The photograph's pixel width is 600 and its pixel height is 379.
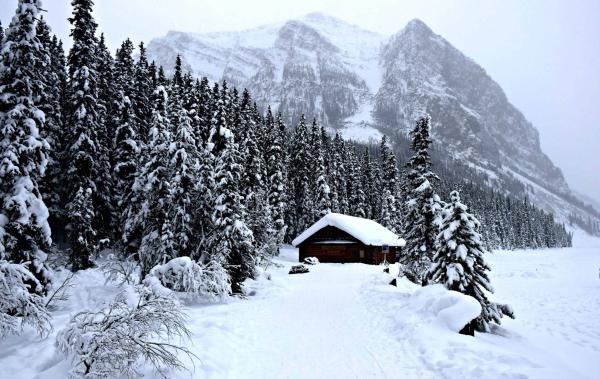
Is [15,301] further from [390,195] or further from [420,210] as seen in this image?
[390,195]

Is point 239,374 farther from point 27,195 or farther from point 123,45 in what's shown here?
point 123,45

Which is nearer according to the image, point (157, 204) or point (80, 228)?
point (157, 204)

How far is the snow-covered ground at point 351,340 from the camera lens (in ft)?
28.5

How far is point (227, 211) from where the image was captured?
67.8 ft

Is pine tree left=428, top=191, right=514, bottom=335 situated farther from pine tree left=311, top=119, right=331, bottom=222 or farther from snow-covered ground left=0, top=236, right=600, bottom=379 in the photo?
pine tree left=311, top=119, right=331, bottom=222

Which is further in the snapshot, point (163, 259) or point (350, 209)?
point (350, 209)

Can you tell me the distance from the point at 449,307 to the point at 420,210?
51.7 ft

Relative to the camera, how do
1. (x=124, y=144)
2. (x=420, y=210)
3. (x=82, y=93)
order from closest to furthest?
(x=82, y=93) < (x=420, y=210) < (x=124, y=144)

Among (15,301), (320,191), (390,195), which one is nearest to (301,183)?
(320,191)

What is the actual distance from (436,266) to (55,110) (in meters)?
33.1

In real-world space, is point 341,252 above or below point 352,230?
below

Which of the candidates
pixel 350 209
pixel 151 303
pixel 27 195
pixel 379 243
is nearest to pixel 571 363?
pixel 151 303

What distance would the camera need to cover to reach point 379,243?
45.8 metres

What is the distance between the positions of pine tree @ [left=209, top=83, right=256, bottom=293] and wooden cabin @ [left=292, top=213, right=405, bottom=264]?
2526 cm
